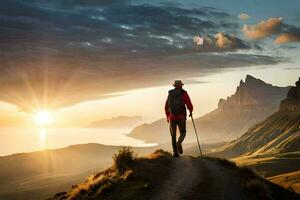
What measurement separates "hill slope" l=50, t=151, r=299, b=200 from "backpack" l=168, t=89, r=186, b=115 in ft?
11.1

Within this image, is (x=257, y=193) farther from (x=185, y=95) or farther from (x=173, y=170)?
(x=185, y=95)

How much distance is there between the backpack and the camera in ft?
80.5

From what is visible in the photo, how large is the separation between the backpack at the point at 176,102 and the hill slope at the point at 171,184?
133 inches

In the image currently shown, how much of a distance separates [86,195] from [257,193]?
6816mm

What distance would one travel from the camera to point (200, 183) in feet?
57.7

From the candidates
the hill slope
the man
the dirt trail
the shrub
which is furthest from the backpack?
the shrub

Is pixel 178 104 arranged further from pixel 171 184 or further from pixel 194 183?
pixel 171 184

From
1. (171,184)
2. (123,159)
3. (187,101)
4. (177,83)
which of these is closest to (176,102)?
(187,101)

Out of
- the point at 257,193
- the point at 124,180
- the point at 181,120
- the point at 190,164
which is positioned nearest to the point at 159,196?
the point at 124,180

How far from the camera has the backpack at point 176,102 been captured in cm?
2455

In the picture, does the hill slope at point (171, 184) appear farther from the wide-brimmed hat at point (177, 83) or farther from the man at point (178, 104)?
the wide-brimmed hat at point (177, 83)

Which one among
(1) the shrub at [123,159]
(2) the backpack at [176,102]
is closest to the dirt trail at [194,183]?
(1) the shrub at [123,159]

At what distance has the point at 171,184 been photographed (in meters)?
17.3

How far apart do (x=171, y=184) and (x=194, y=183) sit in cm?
99
